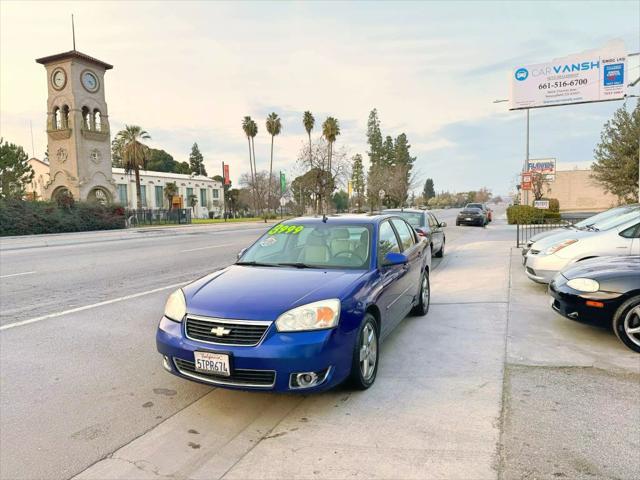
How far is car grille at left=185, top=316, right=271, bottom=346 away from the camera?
312 cm

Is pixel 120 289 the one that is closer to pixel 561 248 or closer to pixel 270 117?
pixel 561 248

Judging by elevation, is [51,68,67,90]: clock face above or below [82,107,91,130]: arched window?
above

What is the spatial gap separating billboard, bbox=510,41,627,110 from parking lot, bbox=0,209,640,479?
20.8 m

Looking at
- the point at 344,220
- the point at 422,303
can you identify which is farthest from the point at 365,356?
the point at 422,303

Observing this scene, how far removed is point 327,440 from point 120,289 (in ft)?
21.4

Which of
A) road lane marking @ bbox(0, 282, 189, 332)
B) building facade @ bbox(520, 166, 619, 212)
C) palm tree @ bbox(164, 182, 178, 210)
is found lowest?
road lane marking @ bbox(0, 282, 189, 332)

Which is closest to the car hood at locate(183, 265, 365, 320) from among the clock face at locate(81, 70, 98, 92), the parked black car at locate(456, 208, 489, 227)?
the parked black car at locate(456, 208, 489, 227)

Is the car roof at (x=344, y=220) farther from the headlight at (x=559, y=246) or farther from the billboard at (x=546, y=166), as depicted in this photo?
the billboard at (x=546, y=166)

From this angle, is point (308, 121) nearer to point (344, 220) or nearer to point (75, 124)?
point (75, 124)

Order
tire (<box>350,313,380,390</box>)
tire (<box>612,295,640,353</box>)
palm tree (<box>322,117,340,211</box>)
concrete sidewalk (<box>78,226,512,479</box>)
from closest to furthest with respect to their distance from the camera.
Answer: concrete sidewalk (<box>78,226,512,479</box>) → tire (<box>350,313,380,390</box>) → tire (<box>612,295,640,353</box>) → palm tree (<box>322,117,340,211</box>)

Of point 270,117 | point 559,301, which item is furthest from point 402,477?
point 270,117

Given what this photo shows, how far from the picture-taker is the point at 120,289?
324 inches

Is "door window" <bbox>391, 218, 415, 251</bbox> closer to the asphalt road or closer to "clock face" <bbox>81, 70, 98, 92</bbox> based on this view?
the asphalt road

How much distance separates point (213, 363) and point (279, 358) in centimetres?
50
